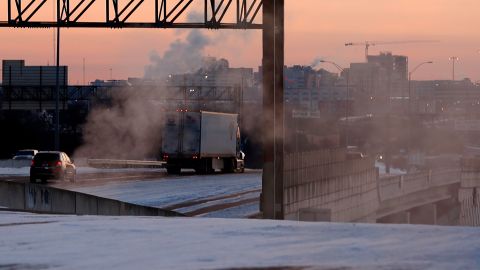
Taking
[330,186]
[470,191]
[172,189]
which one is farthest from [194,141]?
[470,191]

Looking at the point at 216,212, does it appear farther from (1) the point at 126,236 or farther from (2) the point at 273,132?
(1) the point at 126,236

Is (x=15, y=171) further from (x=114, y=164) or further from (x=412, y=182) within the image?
(x=412, y=182)

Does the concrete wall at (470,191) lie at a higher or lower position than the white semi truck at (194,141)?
lower

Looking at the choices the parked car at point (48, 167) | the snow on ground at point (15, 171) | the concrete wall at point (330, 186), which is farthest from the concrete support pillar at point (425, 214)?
the parked car at point (48, 167)

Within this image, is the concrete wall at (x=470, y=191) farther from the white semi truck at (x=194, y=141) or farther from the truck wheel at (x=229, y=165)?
the white semi truck at (x=194, y=141)

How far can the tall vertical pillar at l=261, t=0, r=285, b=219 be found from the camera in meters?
29.7

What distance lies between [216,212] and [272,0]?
11.1 metres

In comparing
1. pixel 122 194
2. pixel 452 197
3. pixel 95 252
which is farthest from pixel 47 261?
pixel 452 197

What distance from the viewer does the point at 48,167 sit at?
5612 centimetres

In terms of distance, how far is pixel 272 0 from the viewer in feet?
97.1

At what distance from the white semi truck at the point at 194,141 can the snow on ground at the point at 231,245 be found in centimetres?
4599

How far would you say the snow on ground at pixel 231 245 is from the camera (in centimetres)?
1448

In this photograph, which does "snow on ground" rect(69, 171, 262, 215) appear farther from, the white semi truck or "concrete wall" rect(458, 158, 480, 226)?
"concrete wall" rect(458, 158, 480, 226)

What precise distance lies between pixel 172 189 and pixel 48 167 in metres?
7.69
